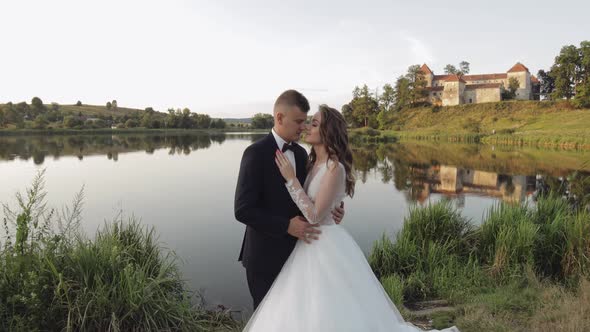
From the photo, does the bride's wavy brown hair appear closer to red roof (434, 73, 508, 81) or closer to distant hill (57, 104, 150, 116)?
red roof (434, 73, 508, 81)

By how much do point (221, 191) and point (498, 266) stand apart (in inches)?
509

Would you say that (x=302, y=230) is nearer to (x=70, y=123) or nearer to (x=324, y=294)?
(x=324, y=294)

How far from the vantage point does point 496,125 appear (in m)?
62.3

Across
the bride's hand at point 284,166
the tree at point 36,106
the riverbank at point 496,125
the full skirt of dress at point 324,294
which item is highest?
the tree at point 36,106

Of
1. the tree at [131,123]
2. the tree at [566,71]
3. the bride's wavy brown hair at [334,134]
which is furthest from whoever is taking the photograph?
the tree at [131,123]

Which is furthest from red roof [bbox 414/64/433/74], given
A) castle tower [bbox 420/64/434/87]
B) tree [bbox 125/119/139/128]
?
tree [bbox 125/119/139/128]

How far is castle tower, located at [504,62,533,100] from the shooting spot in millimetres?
81375

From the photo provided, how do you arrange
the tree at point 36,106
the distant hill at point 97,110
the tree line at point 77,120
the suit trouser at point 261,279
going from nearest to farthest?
the suit trouser at point 261,279, the tree line at point 77,120, the tree at point 36,106, the distant hill at point 97,110

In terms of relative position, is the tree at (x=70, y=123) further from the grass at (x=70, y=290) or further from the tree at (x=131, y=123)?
the grass at (x=70, y=290)

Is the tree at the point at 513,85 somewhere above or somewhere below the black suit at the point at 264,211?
above

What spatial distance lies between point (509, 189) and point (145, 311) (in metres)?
18.6

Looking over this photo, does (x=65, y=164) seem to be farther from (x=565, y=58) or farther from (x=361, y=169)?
(x=565, y=58)

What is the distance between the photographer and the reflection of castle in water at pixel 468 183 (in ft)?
56.2

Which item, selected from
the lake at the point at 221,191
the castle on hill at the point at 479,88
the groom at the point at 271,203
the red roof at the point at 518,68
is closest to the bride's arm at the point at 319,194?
the groom at the point at 271,203
